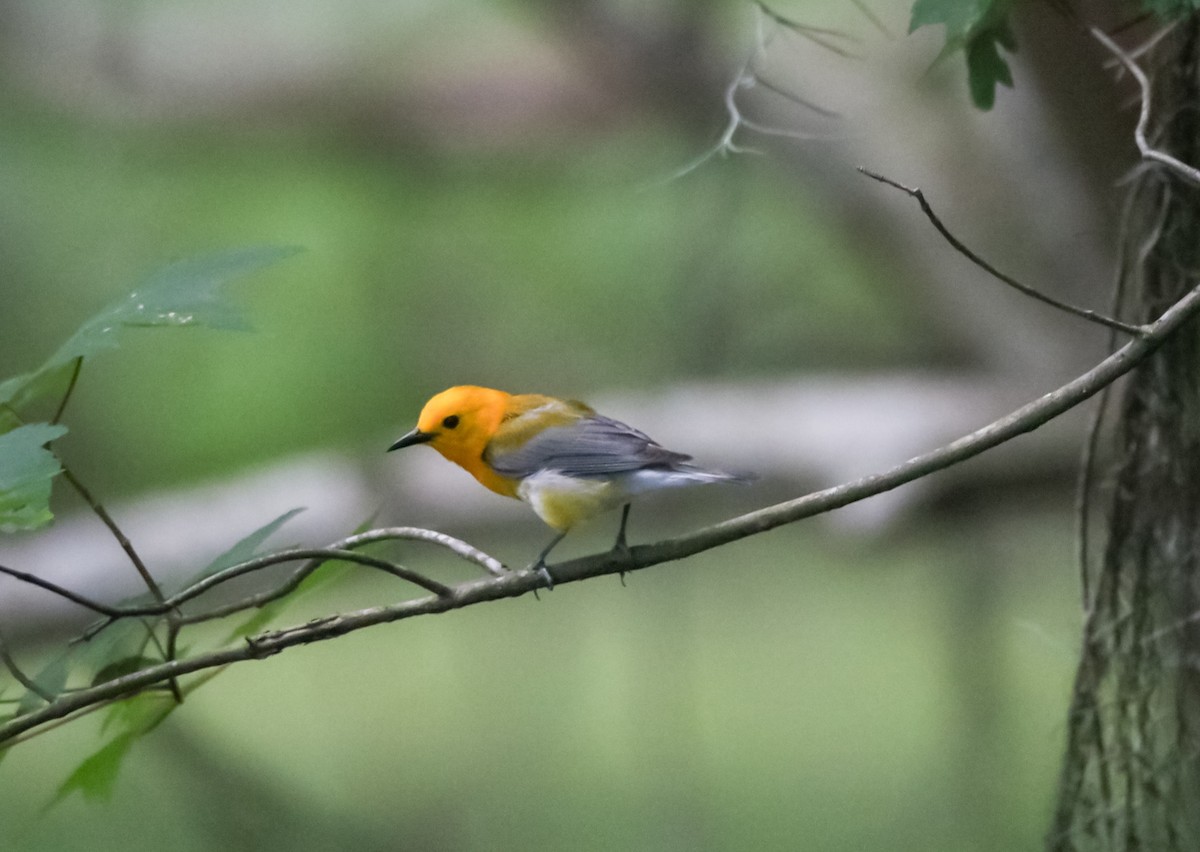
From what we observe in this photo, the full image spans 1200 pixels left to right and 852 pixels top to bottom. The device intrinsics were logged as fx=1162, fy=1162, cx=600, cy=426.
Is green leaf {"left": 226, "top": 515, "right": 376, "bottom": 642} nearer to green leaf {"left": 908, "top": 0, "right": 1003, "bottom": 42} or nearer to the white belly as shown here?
the white belly

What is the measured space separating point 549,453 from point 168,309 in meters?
0.19

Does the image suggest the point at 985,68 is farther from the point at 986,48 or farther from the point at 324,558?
the point at 324,558

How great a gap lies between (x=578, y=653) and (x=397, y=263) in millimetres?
496

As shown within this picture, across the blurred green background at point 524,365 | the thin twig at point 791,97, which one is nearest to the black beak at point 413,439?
the thin twig at point 791,97

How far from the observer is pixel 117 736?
53cm

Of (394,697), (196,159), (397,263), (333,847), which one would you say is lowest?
(333,847)

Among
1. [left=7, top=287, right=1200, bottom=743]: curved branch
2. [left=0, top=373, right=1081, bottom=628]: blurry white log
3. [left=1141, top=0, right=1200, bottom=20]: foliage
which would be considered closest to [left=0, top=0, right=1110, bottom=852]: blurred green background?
[left=0, top=373, right=1081, bottom=628]: blurry white log

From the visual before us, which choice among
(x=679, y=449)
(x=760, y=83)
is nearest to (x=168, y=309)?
(x=760, y=83)

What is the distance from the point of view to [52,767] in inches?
46.8

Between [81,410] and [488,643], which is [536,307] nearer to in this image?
[488,643]

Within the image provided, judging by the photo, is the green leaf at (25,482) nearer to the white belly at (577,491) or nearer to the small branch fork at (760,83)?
the white belly at (577,491)

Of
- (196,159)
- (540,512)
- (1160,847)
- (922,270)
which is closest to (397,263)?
(196,159)

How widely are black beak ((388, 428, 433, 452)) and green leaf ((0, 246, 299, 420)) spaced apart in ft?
0.31

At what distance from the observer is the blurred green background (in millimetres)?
1136
